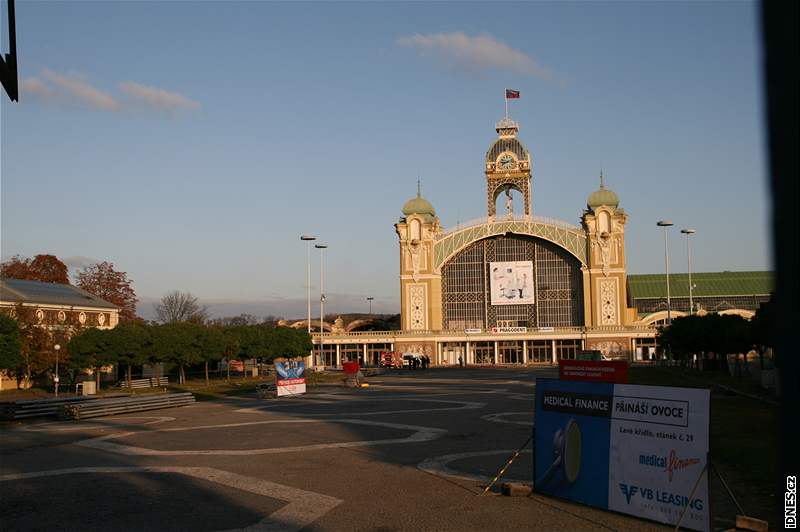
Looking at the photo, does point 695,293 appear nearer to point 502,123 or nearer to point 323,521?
point 502,123

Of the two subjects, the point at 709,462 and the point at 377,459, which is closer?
the point at 709,462

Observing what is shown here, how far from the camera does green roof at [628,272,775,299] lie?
133125mm

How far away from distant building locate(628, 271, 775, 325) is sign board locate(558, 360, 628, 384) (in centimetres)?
11569

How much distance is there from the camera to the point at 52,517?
13875 mm

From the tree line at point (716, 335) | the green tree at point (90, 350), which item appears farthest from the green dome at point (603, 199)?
the green tree at point (90, 350)

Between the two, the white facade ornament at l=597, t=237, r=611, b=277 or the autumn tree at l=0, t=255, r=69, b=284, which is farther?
the white facade ornament at l=597, t=237, r=611, b=277

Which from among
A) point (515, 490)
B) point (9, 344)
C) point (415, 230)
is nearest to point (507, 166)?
point (415, 230)

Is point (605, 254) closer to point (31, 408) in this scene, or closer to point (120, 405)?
point (120, 405)

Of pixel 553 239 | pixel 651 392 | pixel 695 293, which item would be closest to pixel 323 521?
pixel 651 392

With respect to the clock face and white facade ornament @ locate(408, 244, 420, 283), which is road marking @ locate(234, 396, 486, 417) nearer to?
white facade ornament @ locate(408, 244, 420, 283)

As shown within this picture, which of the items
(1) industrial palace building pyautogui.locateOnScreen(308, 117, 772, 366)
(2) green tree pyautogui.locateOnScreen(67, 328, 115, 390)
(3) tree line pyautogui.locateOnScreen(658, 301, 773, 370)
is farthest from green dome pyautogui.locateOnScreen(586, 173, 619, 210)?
(2) green tree pyautogui.locateOnScreen(67, 328, 115, 390)

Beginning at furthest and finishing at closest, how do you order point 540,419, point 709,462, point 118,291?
point 118,291
point 540,419
point 709,462

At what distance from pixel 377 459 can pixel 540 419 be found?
575 cm

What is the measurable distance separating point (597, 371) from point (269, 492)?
745 cm
